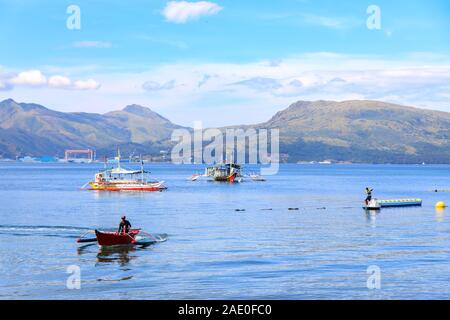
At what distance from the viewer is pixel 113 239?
5466cm

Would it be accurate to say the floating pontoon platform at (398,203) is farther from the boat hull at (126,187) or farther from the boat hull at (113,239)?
the boat hull at (126,187)

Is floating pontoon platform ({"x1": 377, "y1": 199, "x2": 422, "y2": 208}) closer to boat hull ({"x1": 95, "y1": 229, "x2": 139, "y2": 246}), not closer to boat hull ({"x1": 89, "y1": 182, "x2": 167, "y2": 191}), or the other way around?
boat hull ({"x1": 95, "y1": 229, "x2": 139, "y2": 246})

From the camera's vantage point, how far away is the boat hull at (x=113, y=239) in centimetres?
5406

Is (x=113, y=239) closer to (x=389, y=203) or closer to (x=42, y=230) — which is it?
(x=42, y=230)

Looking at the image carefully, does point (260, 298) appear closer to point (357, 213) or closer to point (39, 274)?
point (39, 274)

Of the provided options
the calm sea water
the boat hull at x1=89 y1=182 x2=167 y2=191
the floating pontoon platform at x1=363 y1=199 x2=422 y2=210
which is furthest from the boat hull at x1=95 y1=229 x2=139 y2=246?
the boat hull at x1=89 y1=182 x2=167 y2=191

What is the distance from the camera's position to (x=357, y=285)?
1566 inches

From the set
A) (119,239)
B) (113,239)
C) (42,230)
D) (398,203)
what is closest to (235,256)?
(119,239)

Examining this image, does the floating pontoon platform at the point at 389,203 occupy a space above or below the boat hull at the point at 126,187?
below

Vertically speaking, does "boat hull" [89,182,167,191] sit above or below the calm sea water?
above

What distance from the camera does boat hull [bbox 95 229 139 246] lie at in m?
54.1

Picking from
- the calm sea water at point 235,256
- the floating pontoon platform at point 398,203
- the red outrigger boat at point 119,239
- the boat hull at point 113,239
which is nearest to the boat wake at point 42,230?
the calm sea water at point 235,256

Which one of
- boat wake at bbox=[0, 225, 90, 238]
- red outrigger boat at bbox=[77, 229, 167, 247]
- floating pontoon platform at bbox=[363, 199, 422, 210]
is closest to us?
red outrigger boat at bbox=[77, 229, 167, 247]
